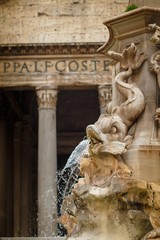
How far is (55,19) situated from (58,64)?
1.57 metres

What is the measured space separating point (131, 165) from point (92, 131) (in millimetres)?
401

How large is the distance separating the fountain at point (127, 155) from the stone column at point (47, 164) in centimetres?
1201

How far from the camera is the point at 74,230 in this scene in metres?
5.75

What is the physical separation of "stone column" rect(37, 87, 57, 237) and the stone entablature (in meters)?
0.43

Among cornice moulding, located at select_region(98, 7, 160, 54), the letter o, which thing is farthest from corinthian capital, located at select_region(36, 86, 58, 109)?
cornice moulding, located at select_region(98, 7, 160, 54)

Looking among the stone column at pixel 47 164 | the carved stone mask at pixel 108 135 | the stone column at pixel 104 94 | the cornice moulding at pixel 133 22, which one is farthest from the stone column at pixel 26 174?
the carved stone mask at pixel 108 135

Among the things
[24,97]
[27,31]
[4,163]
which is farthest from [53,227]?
[24,97]

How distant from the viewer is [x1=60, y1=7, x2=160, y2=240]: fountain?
531 centimetres

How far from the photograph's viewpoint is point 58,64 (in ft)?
63.1

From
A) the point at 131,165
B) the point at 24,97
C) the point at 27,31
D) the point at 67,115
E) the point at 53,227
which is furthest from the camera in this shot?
the point at 67,115

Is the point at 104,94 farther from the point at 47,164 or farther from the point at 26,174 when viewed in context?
the point at 26,174

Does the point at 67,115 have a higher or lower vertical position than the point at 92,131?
higher

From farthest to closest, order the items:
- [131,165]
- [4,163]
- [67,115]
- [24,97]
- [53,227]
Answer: [67,115]
[24,97]
[4,163]
[53,227]
[131,165]

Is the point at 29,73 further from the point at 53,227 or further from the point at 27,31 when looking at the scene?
the point at 53,227
